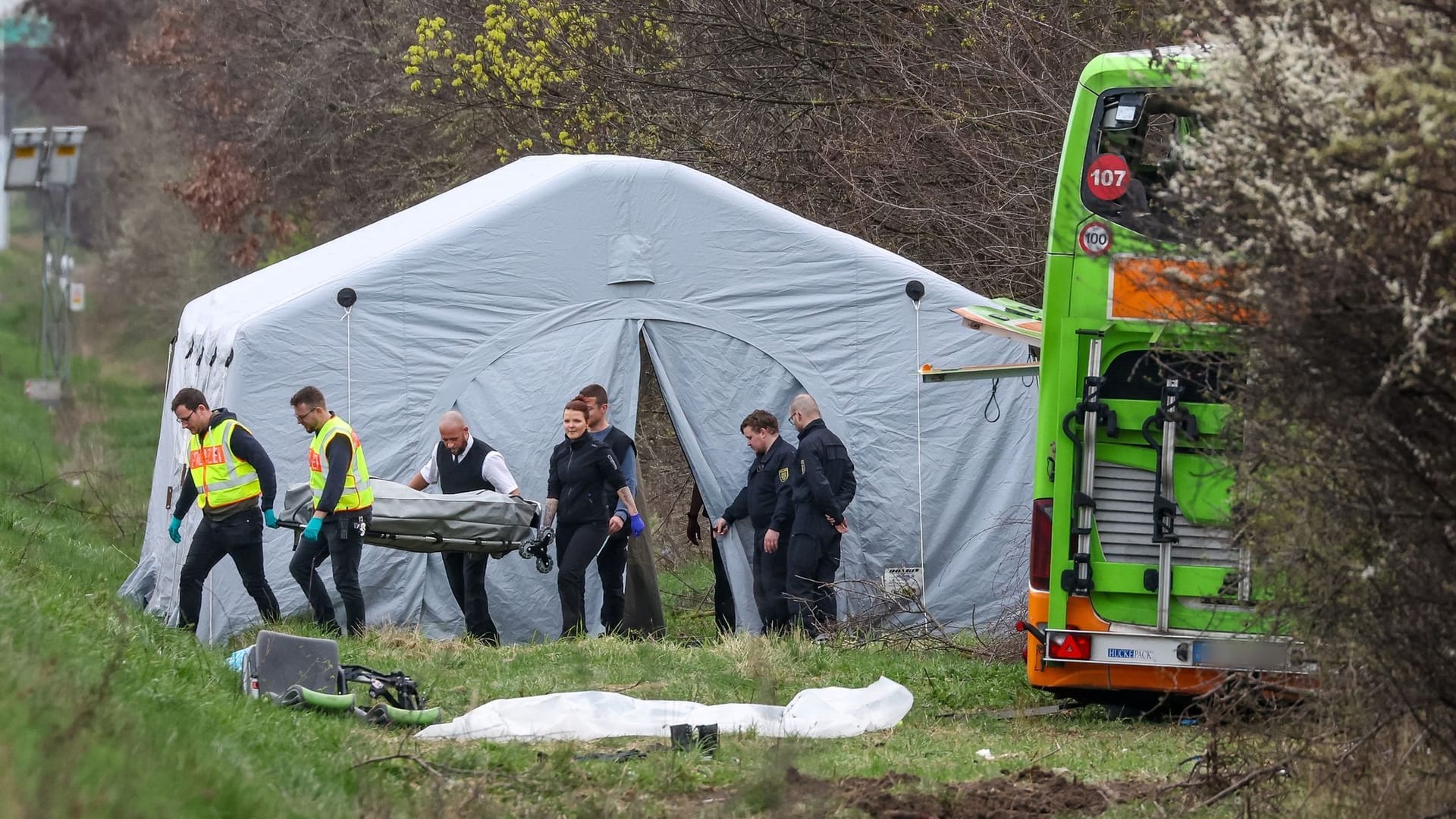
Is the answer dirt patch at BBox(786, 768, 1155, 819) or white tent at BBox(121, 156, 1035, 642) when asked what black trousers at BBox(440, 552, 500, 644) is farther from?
dirt patch at BBox(786, 768, 1155, 819)

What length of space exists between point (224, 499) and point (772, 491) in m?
3.62

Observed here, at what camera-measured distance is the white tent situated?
12.5 metres

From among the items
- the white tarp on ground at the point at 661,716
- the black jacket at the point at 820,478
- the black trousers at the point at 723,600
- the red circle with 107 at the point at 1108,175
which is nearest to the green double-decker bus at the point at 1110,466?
the red circle with 107 at the point at 1108,175

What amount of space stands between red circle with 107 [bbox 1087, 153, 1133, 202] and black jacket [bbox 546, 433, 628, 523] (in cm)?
447

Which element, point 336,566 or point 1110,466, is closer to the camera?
point 1110,466

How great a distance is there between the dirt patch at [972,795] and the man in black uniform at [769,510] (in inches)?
208

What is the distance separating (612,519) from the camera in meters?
12.0

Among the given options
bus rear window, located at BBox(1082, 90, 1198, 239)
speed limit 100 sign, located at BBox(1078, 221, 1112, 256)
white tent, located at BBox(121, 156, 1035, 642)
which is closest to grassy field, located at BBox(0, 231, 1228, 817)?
white tent, located at BBox(121, 156, 1035, 642)

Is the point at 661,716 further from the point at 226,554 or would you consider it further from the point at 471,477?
the point at 226,554

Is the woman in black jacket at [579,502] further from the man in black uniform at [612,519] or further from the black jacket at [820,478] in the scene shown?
the black jacket at [820,478]

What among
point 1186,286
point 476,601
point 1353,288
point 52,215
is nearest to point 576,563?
point 476,601

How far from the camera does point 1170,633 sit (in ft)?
27.3

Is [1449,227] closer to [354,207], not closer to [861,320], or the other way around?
[861,320]

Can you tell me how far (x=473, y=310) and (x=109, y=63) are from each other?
31.5 metres
